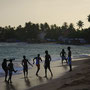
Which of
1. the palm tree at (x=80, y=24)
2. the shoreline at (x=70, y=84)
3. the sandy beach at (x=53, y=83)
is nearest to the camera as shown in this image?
the shoreline at (x=70, y=84)

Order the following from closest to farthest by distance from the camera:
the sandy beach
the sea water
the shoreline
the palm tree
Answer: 1. the shoreline
2. the sandy beach
3. the sea water
4. the palm tree

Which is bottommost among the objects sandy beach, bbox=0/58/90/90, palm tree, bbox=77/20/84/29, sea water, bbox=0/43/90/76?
sea water, bbox=0/43/90/76

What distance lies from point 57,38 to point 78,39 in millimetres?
38934

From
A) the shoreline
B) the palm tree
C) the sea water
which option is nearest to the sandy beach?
the shoreline

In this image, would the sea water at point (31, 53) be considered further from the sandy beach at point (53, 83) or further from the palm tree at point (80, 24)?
the palm tree at point (80, 24)

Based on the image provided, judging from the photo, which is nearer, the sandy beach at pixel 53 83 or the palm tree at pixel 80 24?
the sandy beach at pixel 53 83

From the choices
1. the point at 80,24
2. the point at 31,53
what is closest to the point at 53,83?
the point at 31,53

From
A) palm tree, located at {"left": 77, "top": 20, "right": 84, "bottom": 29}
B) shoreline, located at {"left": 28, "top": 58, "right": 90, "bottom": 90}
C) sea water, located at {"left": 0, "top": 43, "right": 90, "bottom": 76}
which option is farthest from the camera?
palm tree, located at {"left": 77, "top": 20, "right": 84, "bottom": 29}

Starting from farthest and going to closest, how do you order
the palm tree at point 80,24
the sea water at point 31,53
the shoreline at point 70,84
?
the palm tree at point 80,24 < the sea water at point 31,53 < the shoreline at point 70,84

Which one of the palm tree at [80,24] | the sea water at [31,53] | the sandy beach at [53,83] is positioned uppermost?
the palm tree at [80,24]

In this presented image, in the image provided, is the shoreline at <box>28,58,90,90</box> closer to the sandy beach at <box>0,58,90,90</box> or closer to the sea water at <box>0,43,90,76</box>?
the sandy beach at <box>0,58,90,90</box>

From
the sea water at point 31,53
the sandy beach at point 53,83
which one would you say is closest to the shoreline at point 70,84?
the sandy beach at point 53,83

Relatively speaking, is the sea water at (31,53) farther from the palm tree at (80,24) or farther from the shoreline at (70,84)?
the palm tree at (80,24)

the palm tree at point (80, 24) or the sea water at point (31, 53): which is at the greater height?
A: the palm tree at point (80, 24)
